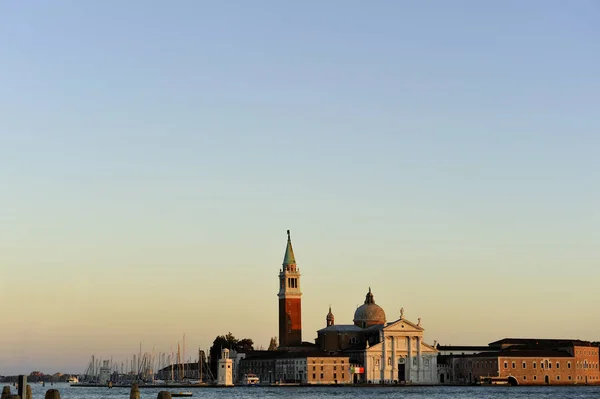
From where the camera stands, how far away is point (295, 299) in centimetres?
12700

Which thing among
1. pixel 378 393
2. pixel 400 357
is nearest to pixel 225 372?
pixel 400 357

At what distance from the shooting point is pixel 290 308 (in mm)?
126688

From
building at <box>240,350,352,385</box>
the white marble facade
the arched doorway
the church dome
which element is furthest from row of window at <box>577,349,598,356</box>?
building at <box>240,350,352,385</box>

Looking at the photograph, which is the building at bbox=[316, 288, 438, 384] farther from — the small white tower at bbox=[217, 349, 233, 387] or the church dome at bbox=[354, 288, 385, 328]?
the small white tower at bbox=[217, 349, 233, 387]

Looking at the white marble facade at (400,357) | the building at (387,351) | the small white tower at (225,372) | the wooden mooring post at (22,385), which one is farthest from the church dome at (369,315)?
the wooden mooring post at (22,385)

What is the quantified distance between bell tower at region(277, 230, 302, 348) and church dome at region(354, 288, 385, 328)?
884 centimetres

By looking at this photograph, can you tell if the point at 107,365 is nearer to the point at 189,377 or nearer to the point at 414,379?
the point at 189,377

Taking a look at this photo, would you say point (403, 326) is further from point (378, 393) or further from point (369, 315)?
point (378, 393)

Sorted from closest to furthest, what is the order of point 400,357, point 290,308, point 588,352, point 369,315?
point 400,357 < point 290,308 < point 588,352 < point 369,315

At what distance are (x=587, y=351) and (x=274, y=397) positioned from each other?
60.9 metres

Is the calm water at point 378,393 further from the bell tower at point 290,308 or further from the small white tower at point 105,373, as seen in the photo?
the small white tower at point 105,373

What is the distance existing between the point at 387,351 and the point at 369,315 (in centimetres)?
1018

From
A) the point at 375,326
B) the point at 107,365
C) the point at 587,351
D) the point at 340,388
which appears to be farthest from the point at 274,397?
the point at 107,365

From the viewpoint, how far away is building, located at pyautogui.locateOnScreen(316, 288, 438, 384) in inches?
4793
